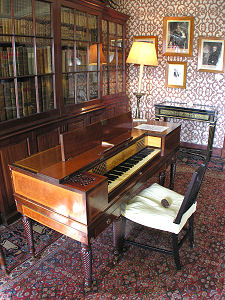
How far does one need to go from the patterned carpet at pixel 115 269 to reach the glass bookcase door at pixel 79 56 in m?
1.76

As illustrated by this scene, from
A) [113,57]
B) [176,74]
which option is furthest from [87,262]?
[176,74]

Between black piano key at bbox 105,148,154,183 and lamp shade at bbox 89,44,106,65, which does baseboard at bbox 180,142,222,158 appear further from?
black piano key at bbox 105,148,154,183

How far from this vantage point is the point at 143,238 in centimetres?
251

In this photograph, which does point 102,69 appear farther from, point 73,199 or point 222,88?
point 73,199

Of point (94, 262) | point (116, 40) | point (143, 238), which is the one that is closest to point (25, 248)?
point (94, 262)

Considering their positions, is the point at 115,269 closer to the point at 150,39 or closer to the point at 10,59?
the point at 10,59

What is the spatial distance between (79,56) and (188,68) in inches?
79.2

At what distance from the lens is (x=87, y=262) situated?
6.02 feet

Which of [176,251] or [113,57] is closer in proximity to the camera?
[176,251]

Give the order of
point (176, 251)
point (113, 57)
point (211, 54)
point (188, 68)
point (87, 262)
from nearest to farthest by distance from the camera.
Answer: point (87, 262)
point (176, 251)
point (211, 54)
point (113, 57)
point (188, 68)

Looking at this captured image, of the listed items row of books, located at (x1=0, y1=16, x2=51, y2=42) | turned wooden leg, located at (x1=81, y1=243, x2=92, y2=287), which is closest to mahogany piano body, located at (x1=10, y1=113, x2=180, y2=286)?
turned wooden leg, located at (x1=81, y1=243, x2=92, y2=287)

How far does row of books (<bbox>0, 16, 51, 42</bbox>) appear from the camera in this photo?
2541 mm

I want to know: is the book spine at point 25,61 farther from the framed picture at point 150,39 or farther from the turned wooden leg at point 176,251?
the framed picture at point 150,39

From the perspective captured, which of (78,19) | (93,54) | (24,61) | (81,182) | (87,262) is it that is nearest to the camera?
(81,182)
